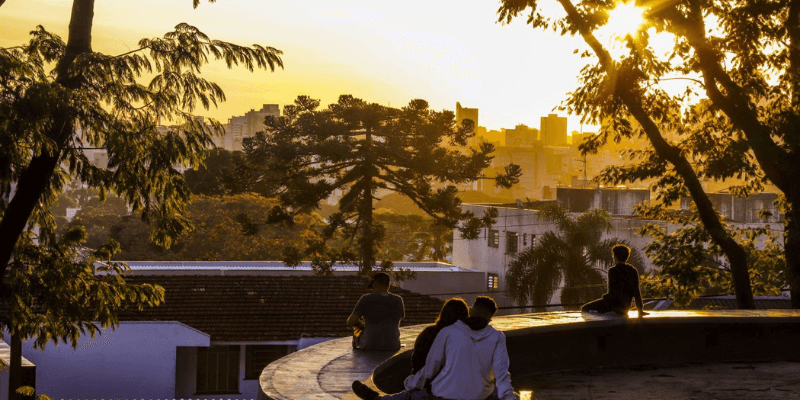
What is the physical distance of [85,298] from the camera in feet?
45.3

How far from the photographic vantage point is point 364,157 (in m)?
45.1

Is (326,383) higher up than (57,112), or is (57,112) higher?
(57,112)

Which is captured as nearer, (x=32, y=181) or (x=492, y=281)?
(x=32, y=181)

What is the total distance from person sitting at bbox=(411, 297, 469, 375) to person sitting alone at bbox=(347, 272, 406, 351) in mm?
2378

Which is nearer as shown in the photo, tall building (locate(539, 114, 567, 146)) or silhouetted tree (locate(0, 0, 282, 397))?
silhouetted tree (locate(0, 0, 282, 397))

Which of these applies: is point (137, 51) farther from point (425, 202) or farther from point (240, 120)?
point (240, 120)

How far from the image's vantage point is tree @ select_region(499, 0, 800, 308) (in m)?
18.2

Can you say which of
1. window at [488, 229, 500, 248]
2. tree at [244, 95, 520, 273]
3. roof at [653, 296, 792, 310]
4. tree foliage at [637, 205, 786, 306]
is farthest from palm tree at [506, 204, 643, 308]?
tree foliage at [637, 205, 786, 306]

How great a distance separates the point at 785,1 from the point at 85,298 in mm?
12541

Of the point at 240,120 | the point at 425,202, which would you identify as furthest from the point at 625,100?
the point at 240,120

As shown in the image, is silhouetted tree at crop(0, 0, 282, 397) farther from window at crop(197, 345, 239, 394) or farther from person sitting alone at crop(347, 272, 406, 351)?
window at crop(197, 345, 239, 394)

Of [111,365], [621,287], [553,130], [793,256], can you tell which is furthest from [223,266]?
[553,130]

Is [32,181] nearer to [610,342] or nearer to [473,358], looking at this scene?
[610,342]

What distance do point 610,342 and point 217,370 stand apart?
2180cm
